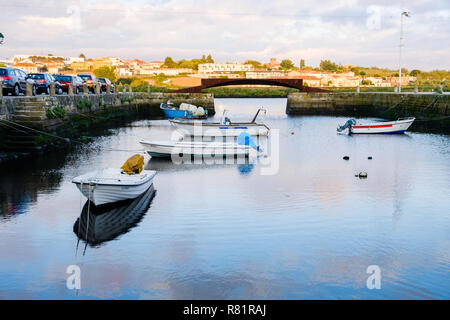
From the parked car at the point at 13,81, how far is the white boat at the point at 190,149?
862 cm

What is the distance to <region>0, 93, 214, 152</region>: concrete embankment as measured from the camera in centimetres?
2538

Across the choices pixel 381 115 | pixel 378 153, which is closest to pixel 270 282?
pixel 378 153

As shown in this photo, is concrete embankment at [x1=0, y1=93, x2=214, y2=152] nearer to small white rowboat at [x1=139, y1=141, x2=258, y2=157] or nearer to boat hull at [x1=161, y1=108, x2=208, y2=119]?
small white rowboat at [x1=139, y1=141, x2=258, y2=157]

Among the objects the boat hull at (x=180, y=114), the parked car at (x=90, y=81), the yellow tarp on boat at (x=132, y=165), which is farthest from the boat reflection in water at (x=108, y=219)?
the boat hull at (x=180, y=114)

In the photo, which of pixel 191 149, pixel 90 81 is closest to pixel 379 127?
pixel 191 149

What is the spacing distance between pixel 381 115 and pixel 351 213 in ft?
169

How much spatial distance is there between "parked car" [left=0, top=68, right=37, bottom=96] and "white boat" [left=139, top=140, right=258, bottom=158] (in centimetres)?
862

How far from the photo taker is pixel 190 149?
26.6 m

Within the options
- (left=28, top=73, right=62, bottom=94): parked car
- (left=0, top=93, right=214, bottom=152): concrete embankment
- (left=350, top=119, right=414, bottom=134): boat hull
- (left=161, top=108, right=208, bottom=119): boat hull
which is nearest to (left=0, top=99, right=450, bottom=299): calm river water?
(left=0, top=93, right=214, bottom=152): concrete embankment

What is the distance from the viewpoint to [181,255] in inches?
483

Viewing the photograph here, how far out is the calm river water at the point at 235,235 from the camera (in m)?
10.5

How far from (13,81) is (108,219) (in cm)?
1680

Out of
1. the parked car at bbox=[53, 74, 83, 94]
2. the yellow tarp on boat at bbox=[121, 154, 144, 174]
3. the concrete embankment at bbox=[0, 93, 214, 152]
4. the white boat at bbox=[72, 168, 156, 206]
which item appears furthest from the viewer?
the parked car at bbox=[53, 74, 83, 94]
